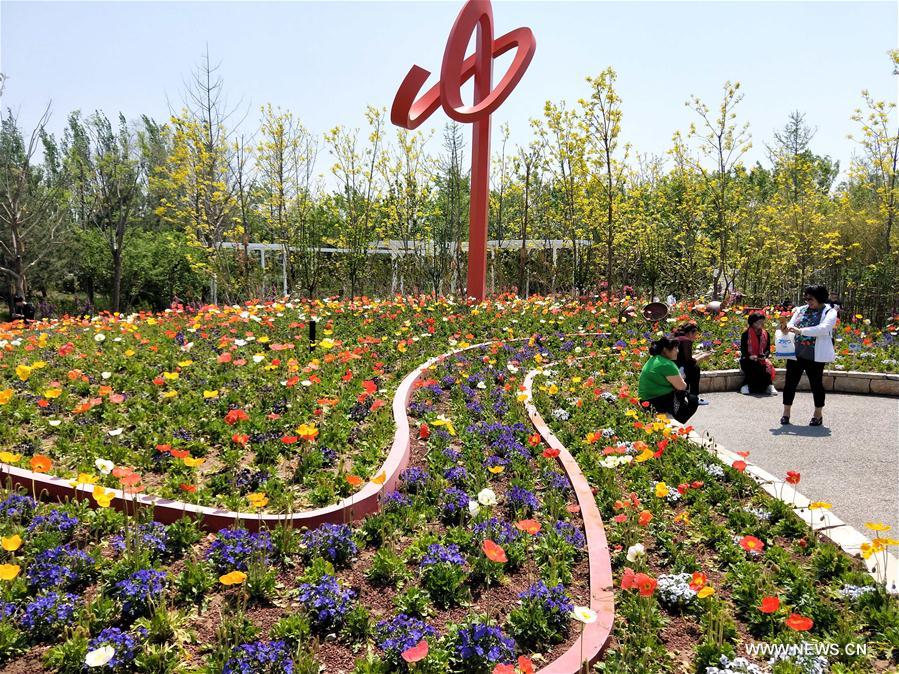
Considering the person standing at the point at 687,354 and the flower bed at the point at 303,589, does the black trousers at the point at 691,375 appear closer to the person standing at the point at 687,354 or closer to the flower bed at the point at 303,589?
the person standing at the point at 687,354

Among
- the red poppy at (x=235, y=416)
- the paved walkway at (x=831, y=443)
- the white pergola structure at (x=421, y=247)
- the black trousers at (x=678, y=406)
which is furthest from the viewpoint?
the white pergola structure at (x=421, y=247)

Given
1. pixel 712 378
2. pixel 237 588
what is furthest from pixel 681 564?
pixel 712 378

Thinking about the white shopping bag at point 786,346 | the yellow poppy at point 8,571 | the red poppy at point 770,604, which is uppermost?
the white shopping bag at point 786,346

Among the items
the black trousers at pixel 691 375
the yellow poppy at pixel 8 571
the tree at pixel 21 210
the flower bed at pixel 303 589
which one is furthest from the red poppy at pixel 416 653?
the tree at pixel 21 210

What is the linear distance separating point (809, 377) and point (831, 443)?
96 cm

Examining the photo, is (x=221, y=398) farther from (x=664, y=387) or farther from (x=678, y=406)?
(x=678, y=406)

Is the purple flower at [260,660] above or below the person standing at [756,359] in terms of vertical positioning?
below

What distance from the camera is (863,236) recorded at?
17156 millimetres

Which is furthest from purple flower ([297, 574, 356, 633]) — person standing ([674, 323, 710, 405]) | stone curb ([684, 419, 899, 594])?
person standing ([674, 323, 710, 405])

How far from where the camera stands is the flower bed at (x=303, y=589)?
2.63 m

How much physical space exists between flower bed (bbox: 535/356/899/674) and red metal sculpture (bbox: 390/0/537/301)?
26.2 ft

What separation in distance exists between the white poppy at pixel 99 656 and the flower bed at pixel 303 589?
0.04 feet

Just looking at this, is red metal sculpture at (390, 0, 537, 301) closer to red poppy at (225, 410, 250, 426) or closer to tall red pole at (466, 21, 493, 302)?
tall red pole at (466, 21, 493, 302)

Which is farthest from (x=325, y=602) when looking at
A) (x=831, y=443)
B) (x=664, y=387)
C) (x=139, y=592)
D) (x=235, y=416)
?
(x=831, y=443)
